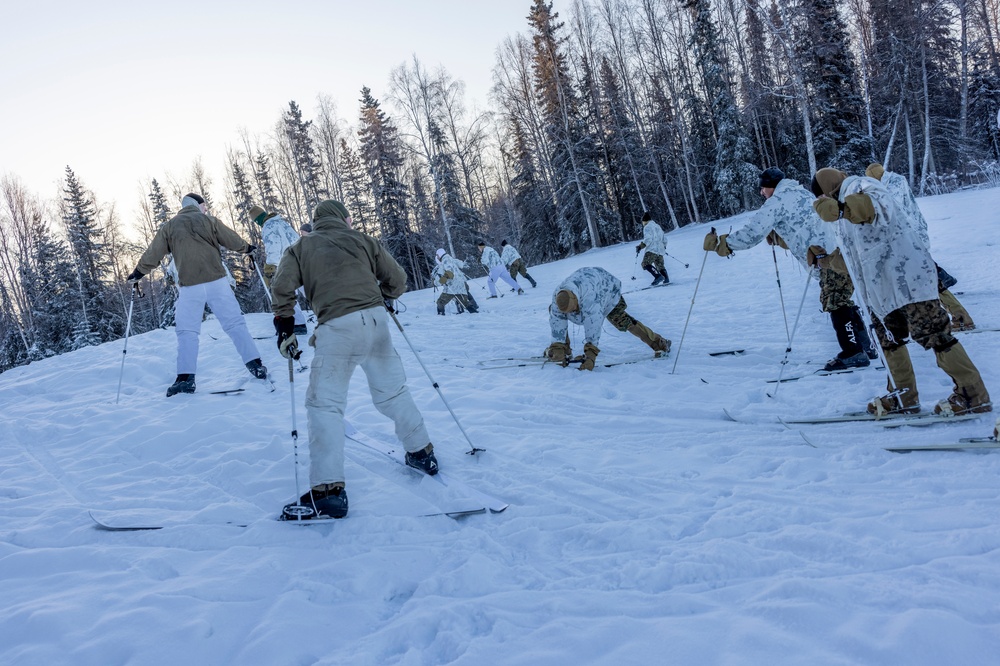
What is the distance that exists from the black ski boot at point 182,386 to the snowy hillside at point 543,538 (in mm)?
345

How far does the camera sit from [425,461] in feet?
12.2

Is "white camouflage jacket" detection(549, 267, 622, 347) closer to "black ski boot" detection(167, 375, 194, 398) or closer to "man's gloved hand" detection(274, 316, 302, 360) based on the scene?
"man's gloved hand" detection(274, 316, 302, 360)

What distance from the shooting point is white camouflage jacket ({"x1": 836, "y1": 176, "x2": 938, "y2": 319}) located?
3.61 meters

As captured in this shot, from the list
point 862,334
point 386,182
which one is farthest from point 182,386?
point 386,182

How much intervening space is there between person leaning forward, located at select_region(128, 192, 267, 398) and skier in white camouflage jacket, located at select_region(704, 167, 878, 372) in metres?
5.12

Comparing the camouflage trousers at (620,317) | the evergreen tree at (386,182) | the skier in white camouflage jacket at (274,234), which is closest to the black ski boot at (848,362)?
the camouflage trousers at (620,317)

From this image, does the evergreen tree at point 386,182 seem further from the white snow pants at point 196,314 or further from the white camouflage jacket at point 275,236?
the white snow pants at point 196,314

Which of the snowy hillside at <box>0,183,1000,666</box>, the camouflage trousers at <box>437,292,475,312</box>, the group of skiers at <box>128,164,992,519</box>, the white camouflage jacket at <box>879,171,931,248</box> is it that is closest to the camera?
the snowy hillside at <box>0,183,1000,666</box>

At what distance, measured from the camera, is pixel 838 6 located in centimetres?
2466

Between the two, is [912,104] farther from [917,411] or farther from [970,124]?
[917,411]

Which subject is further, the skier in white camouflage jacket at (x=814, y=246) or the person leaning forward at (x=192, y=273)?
the person leaning forward at (x=192, y=273)

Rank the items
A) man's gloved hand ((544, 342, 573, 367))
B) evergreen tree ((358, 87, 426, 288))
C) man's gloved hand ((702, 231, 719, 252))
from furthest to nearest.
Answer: evergreen tree ((358, 87, 426, 288)) → man's gloved hand ((544, 342, 573, 367)) → man's gloved hand ((702, 231, 719, 252))

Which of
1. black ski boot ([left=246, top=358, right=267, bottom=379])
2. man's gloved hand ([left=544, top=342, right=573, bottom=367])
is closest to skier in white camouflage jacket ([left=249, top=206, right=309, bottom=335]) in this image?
black ski boot ([left=246, top=358, right=267, bottom=379])

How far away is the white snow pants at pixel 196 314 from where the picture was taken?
19.7ft
